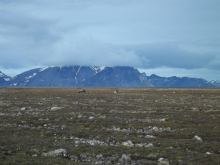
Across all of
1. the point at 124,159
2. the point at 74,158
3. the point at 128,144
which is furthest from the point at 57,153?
the point at 128,144

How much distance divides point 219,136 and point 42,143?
14.5m

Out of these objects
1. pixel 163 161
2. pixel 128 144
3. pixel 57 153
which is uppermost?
pixel 57 153

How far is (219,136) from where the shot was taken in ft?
65.7

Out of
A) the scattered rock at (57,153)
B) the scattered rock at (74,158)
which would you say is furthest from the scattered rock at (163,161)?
the scattered rock at (57,153)

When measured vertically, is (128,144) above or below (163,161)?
below

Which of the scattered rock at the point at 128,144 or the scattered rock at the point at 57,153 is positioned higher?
the scattered rock at the point at 57,153

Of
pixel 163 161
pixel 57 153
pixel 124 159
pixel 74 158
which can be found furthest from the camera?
pixel 57 153

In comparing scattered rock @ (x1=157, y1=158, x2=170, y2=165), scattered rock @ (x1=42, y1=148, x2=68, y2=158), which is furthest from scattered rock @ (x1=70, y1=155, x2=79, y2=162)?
scattered rock @ (x1=157, y1=158, x2=170, y2=165)

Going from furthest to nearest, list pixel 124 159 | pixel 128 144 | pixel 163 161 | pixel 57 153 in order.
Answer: pixel 128 144 → pixel 57 153 → pixel 124 159 → pixel 163 161

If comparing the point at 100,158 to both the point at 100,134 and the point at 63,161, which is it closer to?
the point at 63,161

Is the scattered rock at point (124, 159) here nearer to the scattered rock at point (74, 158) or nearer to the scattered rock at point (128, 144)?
the scattered rock at point (74, 158)

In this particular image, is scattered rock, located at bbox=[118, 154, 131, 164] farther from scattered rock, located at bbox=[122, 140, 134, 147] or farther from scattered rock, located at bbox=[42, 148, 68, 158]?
scattered rock, located at bbox=[122, 140, 134, 147]

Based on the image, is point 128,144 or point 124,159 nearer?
point 124,159

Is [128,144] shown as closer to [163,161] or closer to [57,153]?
[163,161]
